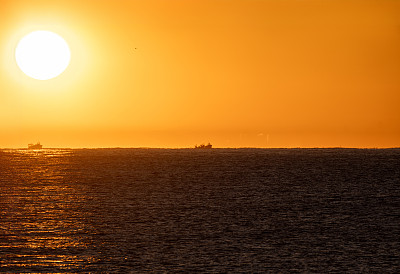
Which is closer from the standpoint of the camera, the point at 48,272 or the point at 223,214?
the point at 48,272

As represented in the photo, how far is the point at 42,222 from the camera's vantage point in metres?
85.8

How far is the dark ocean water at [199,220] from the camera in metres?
64.6

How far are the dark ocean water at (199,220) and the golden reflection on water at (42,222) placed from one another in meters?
0.14

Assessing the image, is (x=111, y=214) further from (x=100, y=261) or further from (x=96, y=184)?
(x=96, y=184)

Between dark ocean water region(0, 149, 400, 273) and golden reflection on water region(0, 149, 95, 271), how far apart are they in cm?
14

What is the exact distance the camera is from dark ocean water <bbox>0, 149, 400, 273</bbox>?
212 ft

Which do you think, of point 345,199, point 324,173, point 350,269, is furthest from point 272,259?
point 324,173

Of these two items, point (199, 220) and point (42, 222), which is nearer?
point (42, 222)

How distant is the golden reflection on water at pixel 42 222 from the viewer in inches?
2539

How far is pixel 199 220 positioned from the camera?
293ft

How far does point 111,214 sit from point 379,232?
3127 centimetres

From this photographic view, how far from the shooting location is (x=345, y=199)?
113750 mm

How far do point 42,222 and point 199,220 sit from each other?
17.0 meters

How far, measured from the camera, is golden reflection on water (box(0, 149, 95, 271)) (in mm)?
64500
